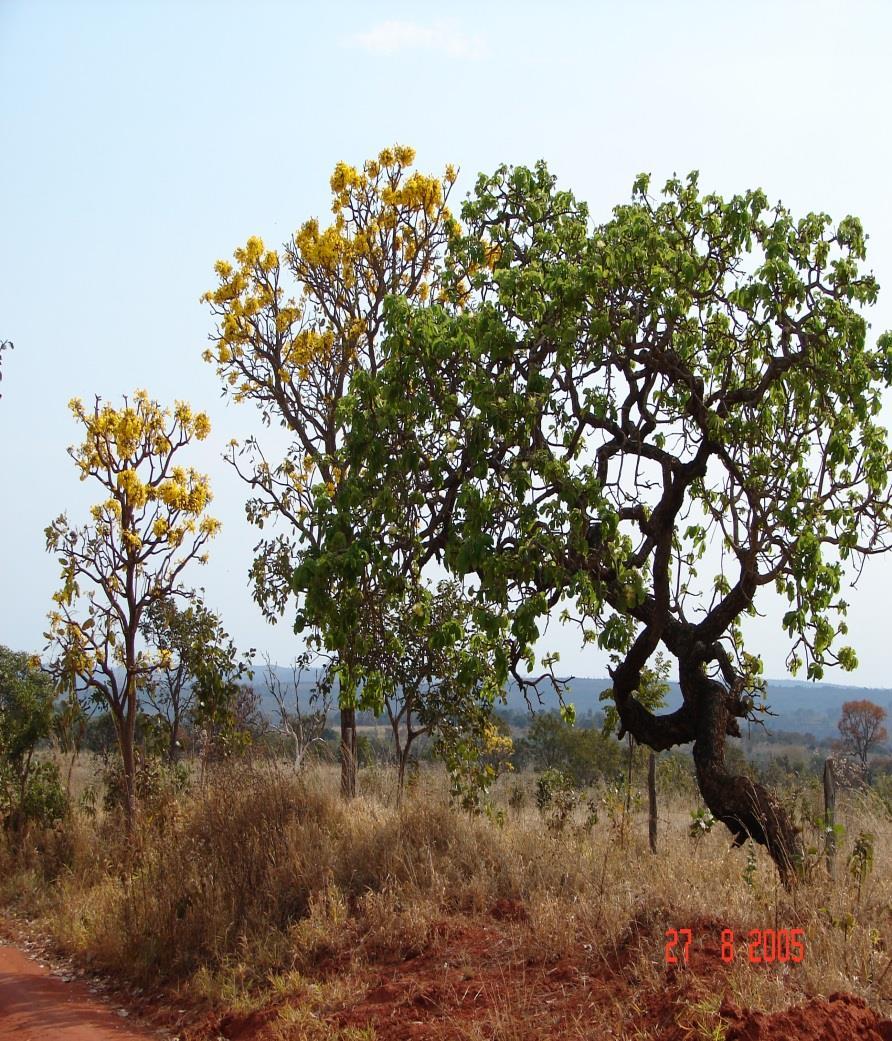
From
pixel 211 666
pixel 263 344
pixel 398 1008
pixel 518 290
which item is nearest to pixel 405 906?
pixel 398 1008

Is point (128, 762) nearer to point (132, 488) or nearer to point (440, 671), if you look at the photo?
point (132, 488)

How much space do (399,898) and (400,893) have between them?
4 centimetres

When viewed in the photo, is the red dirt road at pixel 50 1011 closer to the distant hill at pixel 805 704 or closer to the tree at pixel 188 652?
the tree at pixel 188 652

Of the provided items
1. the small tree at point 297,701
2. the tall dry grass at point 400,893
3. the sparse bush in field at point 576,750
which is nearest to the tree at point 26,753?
the tall dry grass at point 400,893

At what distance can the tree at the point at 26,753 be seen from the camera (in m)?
13.5

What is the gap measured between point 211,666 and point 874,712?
3934 centimetres

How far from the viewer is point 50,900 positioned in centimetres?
1118

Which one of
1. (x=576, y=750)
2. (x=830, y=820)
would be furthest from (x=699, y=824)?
(x=576, y=750)

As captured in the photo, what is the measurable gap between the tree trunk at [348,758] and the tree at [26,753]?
403 cm

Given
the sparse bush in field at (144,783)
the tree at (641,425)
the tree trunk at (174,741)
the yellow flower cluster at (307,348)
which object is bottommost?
the sparse bush in field at (144,783)

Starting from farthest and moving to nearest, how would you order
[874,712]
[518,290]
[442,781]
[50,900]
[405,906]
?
[874,712] < [442,781] < [50,900] < [405,906] < [518,290]

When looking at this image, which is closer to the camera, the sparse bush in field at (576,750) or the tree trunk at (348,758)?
the tree trunk at (348,758)

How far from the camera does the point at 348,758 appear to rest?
1243cm

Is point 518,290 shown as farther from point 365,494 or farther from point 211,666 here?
point 211,666
